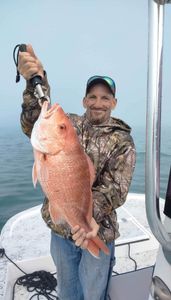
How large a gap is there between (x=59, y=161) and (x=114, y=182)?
598 mm

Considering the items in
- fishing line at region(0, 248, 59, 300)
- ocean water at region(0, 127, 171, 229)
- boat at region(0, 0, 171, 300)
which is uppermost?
boat at region(0, 0, 171, 300)

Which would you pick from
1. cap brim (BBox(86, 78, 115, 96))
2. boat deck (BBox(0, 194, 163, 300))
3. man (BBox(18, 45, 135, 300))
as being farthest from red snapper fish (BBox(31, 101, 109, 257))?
boat deck (BBox(0, 194, 163, 300))

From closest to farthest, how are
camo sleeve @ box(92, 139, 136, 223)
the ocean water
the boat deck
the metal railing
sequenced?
the metal railing, camo sleeve @ box(92, 139, 136, 223), the boat deck, the ocean water

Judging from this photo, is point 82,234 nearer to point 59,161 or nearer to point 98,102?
point 59,161

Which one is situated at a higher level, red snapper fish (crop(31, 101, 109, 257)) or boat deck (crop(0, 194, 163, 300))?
red snapper fish (crop(31, 101, 109, 257))

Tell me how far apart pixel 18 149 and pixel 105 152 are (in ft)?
26.9

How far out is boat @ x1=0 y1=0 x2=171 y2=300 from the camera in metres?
0.79

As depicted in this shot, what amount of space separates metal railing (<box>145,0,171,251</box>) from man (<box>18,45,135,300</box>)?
2.94ft

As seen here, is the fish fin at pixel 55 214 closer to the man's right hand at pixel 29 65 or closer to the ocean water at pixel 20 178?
the man's right hand at pixel 29 65

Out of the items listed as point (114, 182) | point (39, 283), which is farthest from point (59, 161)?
point (39, 283)

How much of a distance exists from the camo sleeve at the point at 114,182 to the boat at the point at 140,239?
0.22 metres

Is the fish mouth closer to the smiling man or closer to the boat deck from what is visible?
the smiling man

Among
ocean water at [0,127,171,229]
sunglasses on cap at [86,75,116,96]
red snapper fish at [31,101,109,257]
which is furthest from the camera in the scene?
ocean water at [0,127,171,229]

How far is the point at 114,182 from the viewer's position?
1.83 m
